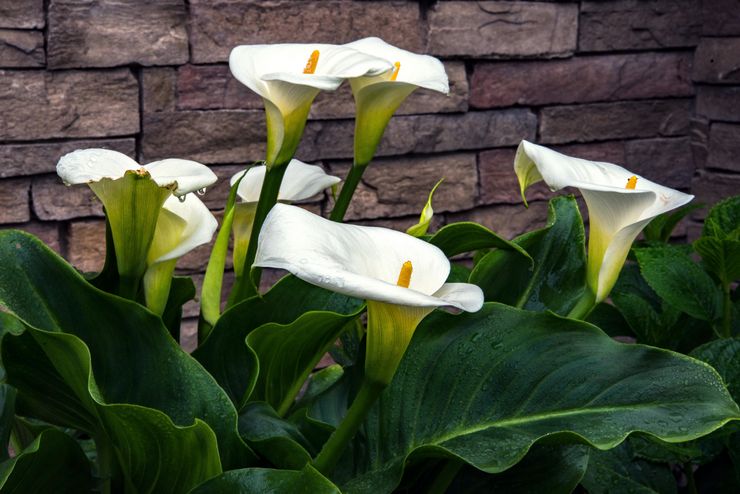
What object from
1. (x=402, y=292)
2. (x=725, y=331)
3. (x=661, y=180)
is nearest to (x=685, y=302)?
(x=725, y=331)

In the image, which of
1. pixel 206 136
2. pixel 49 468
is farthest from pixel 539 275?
pixel 206 136

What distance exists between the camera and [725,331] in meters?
0.66

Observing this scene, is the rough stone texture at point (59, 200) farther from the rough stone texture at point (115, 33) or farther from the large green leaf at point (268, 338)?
the large green leaf at point (268, 338)

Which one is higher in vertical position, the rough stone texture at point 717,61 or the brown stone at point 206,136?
the rough stone texture at point 717,61

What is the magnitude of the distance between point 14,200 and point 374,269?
3.08 feet

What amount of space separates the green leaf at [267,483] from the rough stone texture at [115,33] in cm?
91

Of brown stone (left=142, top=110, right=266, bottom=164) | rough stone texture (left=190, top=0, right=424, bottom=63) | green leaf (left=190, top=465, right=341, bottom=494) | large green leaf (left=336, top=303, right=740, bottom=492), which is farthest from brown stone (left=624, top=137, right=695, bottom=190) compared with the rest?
green leaf (left=190, top=465, right=341, bottom=494)

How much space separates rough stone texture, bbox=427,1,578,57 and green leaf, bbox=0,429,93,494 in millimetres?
1043

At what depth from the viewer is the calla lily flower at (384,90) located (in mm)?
541

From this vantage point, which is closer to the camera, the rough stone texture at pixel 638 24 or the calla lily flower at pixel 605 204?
the calla lily flower at pixel 605 204

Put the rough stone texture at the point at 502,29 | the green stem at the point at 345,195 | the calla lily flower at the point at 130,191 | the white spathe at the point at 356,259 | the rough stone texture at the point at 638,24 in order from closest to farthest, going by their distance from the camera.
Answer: the white spathe at the point at 356,259, the calla lily flower at the point at 130,191, the green stem at the point at 345,195, the rough stone texture at the point at 502,29, the rough stone texture at the point at 638,24

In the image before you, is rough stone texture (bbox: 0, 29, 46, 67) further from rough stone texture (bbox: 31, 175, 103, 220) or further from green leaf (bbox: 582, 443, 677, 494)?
green leaf (bbox: 582, 443, 677, 494)

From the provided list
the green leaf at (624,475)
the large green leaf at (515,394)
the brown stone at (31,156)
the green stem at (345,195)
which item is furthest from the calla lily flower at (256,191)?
the brown stone at (31,156)

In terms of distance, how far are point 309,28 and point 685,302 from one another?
83 cm
